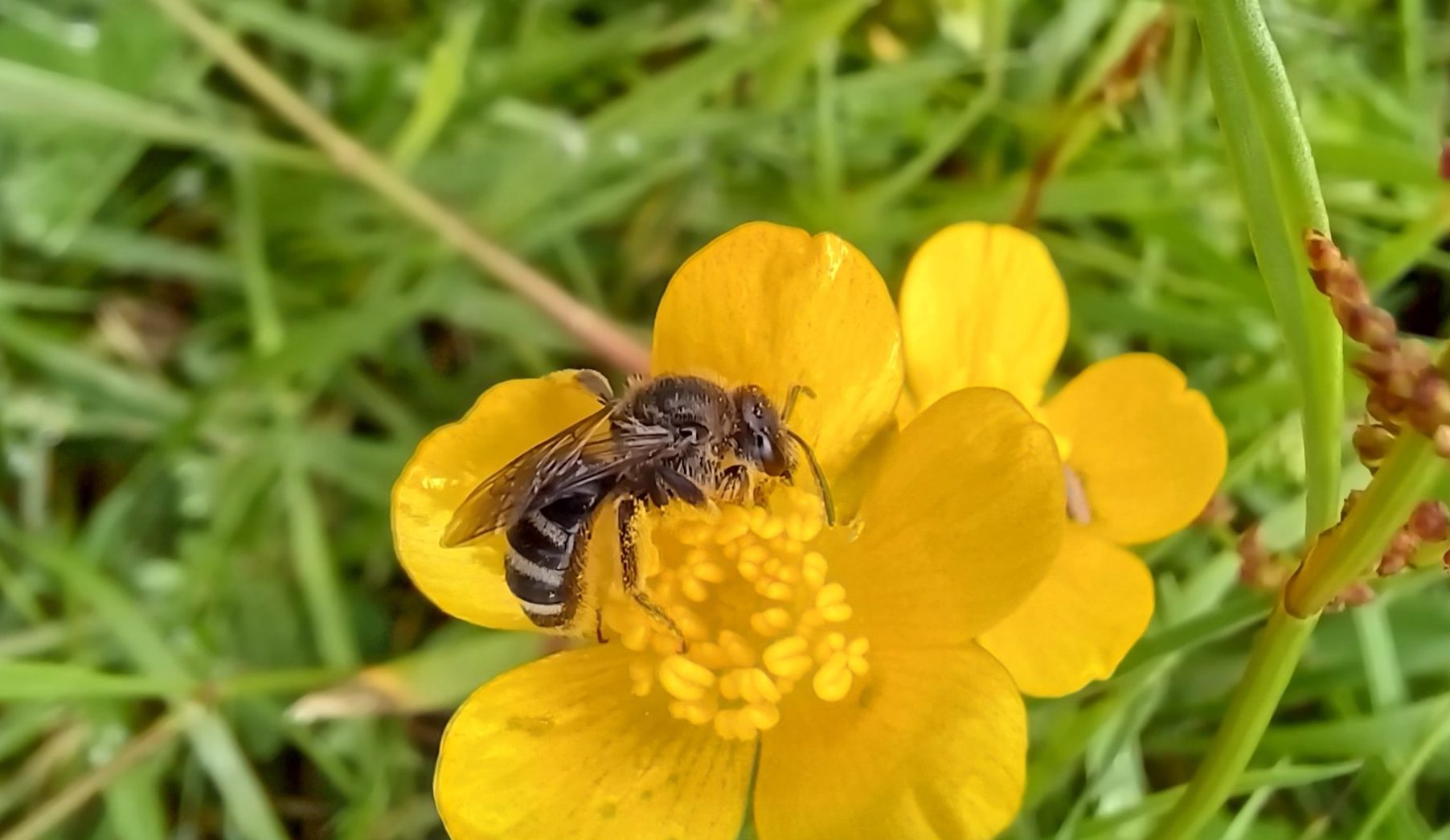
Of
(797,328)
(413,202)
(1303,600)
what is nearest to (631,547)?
(797,328)

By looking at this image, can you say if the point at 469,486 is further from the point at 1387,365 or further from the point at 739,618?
the point at 1387,365

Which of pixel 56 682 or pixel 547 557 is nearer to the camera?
pixel 547 557

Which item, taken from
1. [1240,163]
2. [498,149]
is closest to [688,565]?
[1240,163]

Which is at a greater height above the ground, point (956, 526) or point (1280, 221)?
point (1280, 221)

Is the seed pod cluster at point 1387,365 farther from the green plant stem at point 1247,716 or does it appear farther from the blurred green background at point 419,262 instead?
the blurred green background at point 419,262

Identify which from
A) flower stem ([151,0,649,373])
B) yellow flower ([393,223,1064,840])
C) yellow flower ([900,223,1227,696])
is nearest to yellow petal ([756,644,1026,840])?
yellow flower ([393,223,1064,840])

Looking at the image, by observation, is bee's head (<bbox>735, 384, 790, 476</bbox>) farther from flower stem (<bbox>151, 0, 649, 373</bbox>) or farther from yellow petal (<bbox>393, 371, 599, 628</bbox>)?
flower stem (<bbox>151, 0, 649, 373</bbox>)

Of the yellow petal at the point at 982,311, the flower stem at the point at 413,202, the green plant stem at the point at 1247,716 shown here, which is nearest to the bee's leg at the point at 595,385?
the yellow petal at the point at 982,311
